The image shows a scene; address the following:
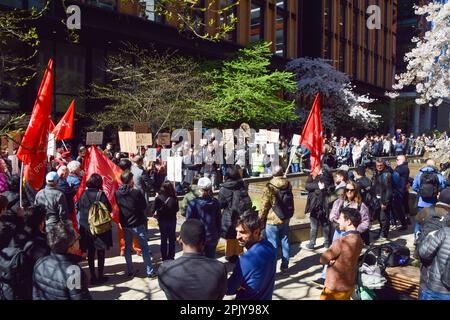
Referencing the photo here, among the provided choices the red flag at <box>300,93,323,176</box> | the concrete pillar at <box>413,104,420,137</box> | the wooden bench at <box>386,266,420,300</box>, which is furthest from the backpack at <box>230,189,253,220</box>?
the concrete pillar at <box>413,104,420,137</box>

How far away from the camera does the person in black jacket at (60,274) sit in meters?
3.39

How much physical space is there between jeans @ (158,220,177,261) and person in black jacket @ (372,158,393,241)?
4.39m

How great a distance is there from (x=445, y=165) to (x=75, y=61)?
16.0m

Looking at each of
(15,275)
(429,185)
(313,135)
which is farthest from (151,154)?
(15,275)

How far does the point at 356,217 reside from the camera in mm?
4719

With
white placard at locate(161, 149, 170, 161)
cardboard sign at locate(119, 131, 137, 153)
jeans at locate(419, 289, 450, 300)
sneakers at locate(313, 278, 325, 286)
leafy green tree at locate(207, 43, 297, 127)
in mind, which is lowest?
sneakers at locate(313, 278, 325, 286)

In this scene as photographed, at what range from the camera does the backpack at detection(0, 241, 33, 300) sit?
4.19 metres

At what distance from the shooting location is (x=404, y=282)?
5.34m

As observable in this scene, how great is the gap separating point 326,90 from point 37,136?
2603 cm

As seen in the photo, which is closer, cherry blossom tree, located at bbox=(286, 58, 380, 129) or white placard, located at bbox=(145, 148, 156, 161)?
white placard, located at bbox=(145, 148, 156, 161)

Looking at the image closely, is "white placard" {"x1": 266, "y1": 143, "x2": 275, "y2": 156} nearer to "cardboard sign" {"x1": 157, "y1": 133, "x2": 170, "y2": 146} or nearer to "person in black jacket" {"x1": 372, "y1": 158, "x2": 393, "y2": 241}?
"cardboard sign" {"x1": 157, "y1": 133, "x2": 170, "y2": 146}

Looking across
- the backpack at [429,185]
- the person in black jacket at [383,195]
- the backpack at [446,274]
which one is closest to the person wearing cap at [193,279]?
the backpack at [446,274]

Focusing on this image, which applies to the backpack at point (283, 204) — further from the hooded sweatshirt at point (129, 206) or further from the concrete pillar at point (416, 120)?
the concrete pillar at point (416, 120)
